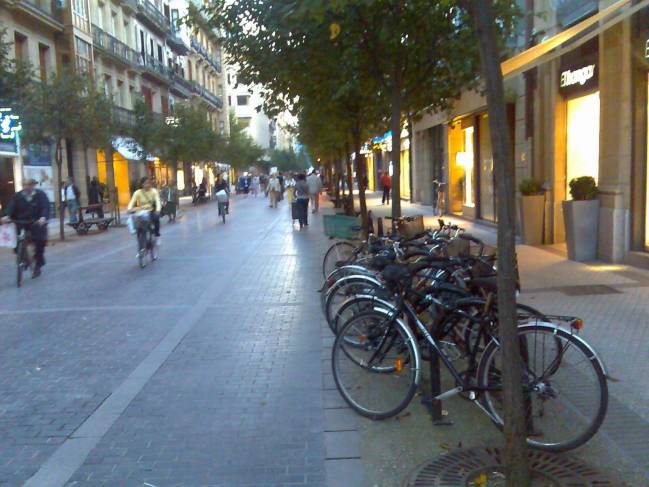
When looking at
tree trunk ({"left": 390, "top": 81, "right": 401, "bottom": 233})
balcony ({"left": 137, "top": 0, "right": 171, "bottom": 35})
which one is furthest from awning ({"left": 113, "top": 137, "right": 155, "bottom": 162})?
tree trunk ({"left": 390, "top": 81, "right": 401, "bottom": 233})

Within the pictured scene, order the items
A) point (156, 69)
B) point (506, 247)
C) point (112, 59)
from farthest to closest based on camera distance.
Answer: point (156, 69)
point (112, 59)
point (506, 247)

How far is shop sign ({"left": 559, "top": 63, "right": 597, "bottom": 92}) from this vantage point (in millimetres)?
11625

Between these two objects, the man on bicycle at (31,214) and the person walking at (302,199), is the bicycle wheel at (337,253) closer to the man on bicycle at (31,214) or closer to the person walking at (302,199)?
the man on bicycle at (31,214)

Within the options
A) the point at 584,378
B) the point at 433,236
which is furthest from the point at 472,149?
the point at 584,378

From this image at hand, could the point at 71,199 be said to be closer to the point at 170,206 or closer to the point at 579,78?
the point at 170,206

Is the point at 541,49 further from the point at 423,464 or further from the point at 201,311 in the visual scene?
the point at 423,464

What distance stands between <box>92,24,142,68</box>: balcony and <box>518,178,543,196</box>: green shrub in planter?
29.3 m

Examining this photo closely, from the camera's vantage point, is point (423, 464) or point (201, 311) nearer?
point (423, 464)

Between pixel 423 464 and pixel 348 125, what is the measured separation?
13.7 meters

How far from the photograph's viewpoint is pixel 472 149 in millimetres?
19953

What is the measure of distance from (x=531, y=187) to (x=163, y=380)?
9.38 meters

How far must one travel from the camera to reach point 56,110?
2014 cm

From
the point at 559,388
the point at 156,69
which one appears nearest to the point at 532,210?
the point at 559,388

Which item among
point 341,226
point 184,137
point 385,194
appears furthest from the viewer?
point 184,137
